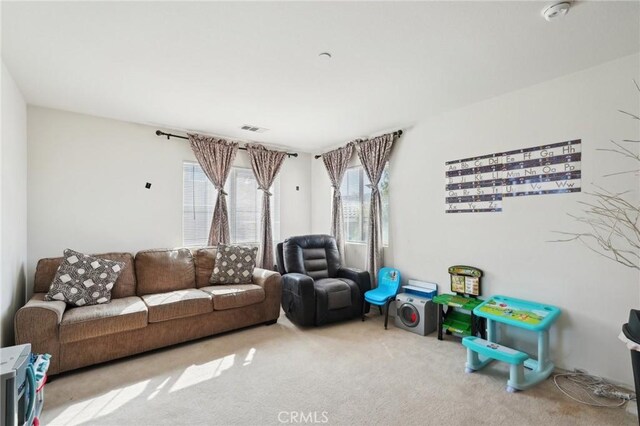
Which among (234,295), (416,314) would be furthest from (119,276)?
(416,314)

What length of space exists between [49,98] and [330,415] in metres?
3.81

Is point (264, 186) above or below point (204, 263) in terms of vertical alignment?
above

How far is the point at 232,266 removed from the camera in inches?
144

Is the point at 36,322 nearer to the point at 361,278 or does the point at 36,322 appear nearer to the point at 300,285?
the point at 300,285

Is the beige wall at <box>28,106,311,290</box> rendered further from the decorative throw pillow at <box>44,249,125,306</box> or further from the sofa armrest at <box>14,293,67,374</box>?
the sofa armrest at <box>14,293,67,374</box>

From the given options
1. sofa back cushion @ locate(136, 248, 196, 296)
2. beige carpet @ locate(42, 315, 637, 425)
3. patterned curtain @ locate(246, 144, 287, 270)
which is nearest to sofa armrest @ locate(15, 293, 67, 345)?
beige carpet @ locate(42, 315, 637, 425)

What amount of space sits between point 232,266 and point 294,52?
2.50 metres

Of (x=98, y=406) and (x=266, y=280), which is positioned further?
(x=266, y=280)

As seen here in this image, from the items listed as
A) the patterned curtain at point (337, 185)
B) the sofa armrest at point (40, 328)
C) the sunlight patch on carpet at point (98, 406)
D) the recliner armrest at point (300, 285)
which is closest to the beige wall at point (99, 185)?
the sofa armrest at point (40, 328)

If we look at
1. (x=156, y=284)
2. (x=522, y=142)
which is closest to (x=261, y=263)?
(x=156, y=284)

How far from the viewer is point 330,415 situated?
6.43ft

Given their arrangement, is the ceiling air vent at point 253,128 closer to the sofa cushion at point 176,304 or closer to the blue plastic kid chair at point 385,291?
the sofa cushion at point 176,304

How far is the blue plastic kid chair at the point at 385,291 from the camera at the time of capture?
11.5 feet

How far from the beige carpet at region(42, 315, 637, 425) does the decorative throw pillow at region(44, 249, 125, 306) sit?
2.05 ft
